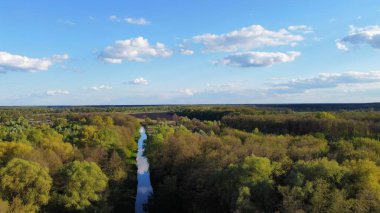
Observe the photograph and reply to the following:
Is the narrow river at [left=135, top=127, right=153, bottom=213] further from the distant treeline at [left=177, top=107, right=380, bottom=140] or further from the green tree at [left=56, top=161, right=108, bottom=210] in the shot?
the distant treeline at [left=177, top=107, right=380, bottom=140]

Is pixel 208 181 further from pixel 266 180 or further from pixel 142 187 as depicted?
pixel 142 187

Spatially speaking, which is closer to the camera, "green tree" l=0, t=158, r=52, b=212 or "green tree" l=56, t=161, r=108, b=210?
"green tree" l=0, t=158, r=52, b=212

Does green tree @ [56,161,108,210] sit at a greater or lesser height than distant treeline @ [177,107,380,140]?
lesser

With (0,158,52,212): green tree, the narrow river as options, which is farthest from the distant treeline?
(0,158,52,212): green tree

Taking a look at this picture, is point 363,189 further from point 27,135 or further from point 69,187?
point 27,135

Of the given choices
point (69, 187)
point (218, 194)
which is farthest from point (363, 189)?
point (69, 187)

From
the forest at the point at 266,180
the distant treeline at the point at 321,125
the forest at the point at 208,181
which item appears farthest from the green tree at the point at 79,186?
the distant treeline at the point at 321,125

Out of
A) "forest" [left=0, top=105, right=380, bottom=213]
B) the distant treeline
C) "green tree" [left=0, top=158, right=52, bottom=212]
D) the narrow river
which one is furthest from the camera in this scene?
→ the distant treeline

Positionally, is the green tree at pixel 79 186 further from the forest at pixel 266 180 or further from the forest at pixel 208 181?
the forest at pixel 266 180
